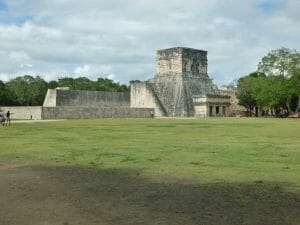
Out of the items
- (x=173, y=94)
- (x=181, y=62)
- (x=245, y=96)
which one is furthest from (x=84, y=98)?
(x=245, y=96)

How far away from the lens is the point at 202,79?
67.7 metres

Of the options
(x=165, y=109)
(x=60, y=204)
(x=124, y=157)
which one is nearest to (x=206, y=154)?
(x=124, y=157)

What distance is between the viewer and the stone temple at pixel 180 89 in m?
63.2

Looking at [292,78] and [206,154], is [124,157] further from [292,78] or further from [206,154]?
[292,78]

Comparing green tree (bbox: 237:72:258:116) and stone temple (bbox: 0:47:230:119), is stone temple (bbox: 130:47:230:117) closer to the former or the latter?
stone temple (bbox: 0:47:230:119)

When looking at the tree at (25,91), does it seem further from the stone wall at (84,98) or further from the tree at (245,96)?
the tree at (245,96)

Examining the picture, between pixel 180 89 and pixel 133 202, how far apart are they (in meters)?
57.0

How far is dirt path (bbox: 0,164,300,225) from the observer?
18.4 feet

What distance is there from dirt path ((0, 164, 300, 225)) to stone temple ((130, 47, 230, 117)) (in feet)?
179

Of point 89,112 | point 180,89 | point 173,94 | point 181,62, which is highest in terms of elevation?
point 181,62

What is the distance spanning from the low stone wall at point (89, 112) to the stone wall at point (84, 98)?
812 centimetres

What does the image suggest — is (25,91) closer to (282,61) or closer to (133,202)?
(282,61)

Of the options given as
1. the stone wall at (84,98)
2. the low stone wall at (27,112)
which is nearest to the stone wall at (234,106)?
the stone wall at (84,98)

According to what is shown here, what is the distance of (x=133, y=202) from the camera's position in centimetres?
654
